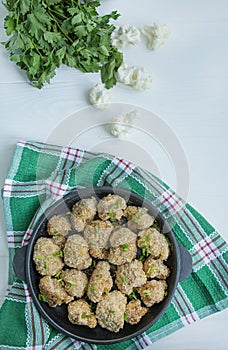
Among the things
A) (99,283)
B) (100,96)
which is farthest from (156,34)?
(99,283)

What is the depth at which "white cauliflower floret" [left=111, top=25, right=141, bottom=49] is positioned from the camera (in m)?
1.64

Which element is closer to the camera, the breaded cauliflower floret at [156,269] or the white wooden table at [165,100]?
the breaded cauliflower floret at [156,269]

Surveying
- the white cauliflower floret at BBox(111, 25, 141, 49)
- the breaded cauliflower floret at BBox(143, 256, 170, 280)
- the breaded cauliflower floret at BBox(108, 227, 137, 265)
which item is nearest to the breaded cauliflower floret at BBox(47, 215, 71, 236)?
the breaded cauliflower floret at BBox(108, 227, 137, 265)

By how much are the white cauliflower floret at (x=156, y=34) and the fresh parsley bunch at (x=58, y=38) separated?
0.10 meters

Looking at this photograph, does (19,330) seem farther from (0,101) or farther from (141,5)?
(141,5)

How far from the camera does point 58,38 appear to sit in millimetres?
1564

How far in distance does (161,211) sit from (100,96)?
0.35 metres

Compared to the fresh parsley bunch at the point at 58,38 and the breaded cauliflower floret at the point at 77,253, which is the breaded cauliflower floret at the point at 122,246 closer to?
the breaded cauliflower floret at the point at 77,253

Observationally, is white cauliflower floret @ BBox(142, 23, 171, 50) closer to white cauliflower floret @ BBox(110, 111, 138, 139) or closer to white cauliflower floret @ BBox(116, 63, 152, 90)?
white cauliflower floret @ BBox(116, 63, 152, 90)

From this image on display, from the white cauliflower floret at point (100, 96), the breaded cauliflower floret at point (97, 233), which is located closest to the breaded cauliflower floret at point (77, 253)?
the breaded cauliflower floret at point (97, 233)

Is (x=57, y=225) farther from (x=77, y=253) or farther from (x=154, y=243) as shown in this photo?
(x=154, y=243)

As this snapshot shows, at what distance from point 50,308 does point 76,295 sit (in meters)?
0.08

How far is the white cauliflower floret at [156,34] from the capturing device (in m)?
1.64

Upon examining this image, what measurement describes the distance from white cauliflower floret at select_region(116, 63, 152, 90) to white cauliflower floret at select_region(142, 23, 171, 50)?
3.0 inches
